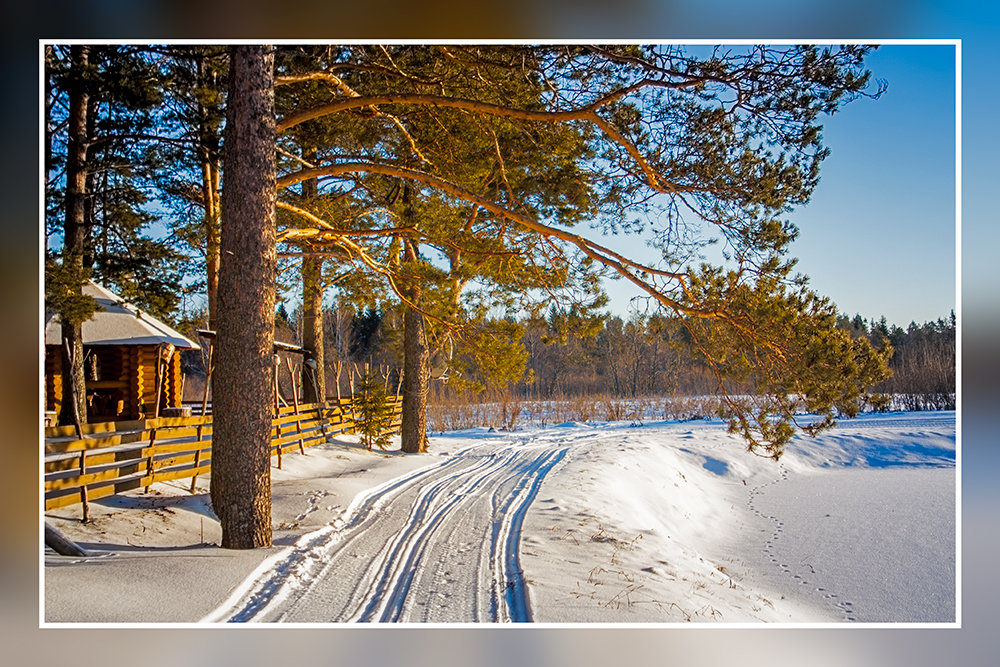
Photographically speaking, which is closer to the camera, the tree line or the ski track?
the ski track

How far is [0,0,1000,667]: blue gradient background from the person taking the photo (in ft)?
13.4

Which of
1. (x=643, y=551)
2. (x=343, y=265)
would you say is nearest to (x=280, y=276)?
(x=343, y=265)

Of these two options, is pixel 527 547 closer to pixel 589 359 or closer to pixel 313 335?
pixel 313 335

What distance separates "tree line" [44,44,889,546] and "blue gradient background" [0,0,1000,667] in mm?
→ 632

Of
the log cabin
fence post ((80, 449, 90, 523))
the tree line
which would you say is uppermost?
the tree line

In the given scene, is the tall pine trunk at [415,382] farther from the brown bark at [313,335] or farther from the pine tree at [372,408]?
the brown bark at [313,335]

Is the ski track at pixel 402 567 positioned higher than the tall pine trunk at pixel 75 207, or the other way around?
the tall pine trunk at pixel 75 207

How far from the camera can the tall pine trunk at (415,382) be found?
1222 cm

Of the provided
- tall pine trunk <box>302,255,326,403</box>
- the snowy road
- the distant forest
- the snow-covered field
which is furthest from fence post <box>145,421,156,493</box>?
tall pine trunk <box>302,255,326,403</box>

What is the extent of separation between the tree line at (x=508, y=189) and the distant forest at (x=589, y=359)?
105mm

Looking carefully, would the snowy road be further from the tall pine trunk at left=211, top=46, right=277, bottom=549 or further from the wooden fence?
the wooden fence

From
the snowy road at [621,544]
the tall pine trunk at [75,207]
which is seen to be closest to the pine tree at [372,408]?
the snowy road at [621,544]
